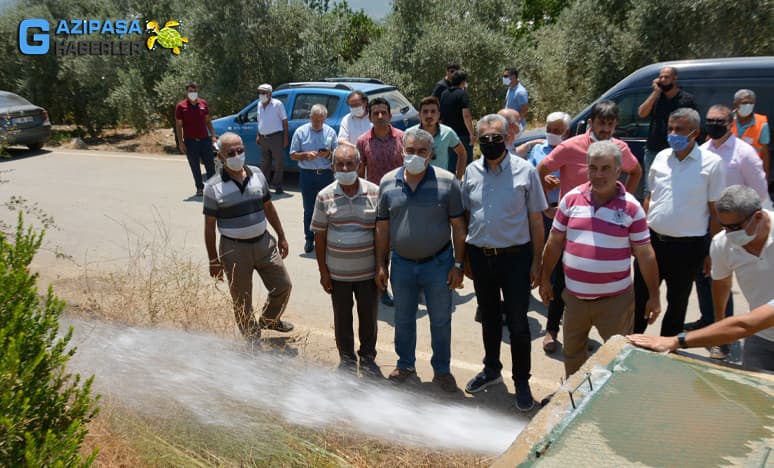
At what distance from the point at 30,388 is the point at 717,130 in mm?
4942

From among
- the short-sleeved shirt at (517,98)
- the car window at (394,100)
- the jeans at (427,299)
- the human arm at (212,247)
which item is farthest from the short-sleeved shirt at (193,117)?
the jeans at (427,299)

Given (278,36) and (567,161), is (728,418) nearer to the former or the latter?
(567,161)

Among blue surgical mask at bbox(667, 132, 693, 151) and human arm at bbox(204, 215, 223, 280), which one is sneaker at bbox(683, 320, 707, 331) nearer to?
blue surgical mask at bbox(667, 132, 693, 151)

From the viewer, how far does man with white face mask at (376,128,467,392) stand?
429 centimetres

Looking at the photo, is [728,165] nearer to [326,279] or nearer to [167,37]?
[326,279]

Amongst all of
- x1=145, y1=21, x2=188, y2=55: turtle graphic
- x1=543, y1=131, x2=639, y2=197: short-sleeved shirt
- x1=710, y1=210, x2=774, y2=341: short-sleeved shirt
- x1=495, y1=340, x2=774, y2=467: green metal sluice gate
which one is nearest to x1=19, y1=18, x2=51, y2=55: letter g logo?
x1=145, y1=21, x2=188, y2=55: turtle graphic

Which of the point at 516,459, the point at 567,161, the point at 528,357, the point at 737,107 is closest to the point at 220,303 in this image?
the point at 528,357

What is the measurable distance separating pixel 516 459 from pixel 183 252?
262 inches

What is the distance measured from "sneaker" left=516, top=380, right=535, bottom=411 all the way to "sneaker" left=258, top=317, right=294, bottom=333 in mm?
2067

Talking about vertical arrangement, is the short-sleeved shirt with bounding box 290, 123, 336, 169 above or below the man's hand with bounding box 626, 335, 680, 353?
above

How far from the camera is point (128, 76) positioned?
57.0ft

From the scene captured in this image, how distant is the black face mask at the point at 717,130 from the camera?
4.97 meters

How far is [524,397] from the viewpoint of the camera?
171 inches

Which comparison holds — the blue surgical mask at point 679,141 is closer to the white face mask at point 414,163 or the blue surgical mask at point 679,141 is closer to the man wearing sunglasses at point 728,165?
the man wearing sunglasses at point 728,165
